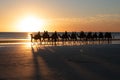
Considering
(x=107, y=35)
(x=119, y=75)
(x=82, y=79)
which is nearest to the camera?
(x=82, y=79)

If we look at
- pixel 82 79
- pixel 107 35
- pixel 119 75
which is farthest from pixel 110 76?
pixel 107 35

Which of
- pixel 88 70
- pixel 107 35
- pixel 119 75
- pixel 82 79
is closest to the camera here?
pixel 82 79

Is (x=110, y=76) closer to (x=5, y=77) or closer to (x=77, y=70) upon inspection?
(x=77, y=70)

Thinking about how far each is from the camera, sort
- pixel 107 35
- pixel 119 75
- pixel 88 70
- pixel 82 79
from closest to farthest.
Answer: pixel 82 79 < pixel 119 75 < pixel 88 70 < pixel 107 35

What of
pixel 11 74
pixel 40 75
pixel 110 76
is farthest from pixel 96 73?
pixel 11 74

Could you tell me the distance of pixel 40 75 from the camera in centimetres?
1262

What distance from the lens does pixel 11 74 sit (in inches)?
510

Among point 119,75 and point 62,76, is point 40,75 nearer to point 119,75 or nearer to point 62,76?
point 62,76

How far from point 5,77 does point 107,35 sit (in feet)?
109

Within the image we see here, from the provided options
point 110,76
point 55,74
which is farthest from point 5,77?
point 110,76

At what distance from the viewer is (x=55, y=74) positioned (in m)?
12.9

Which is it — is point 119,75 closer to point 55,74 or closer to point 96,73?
point 96,73

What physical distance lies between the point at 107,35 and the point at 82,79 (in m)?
33.1

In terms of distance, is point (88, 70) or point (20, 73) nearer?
point (20, 73)
